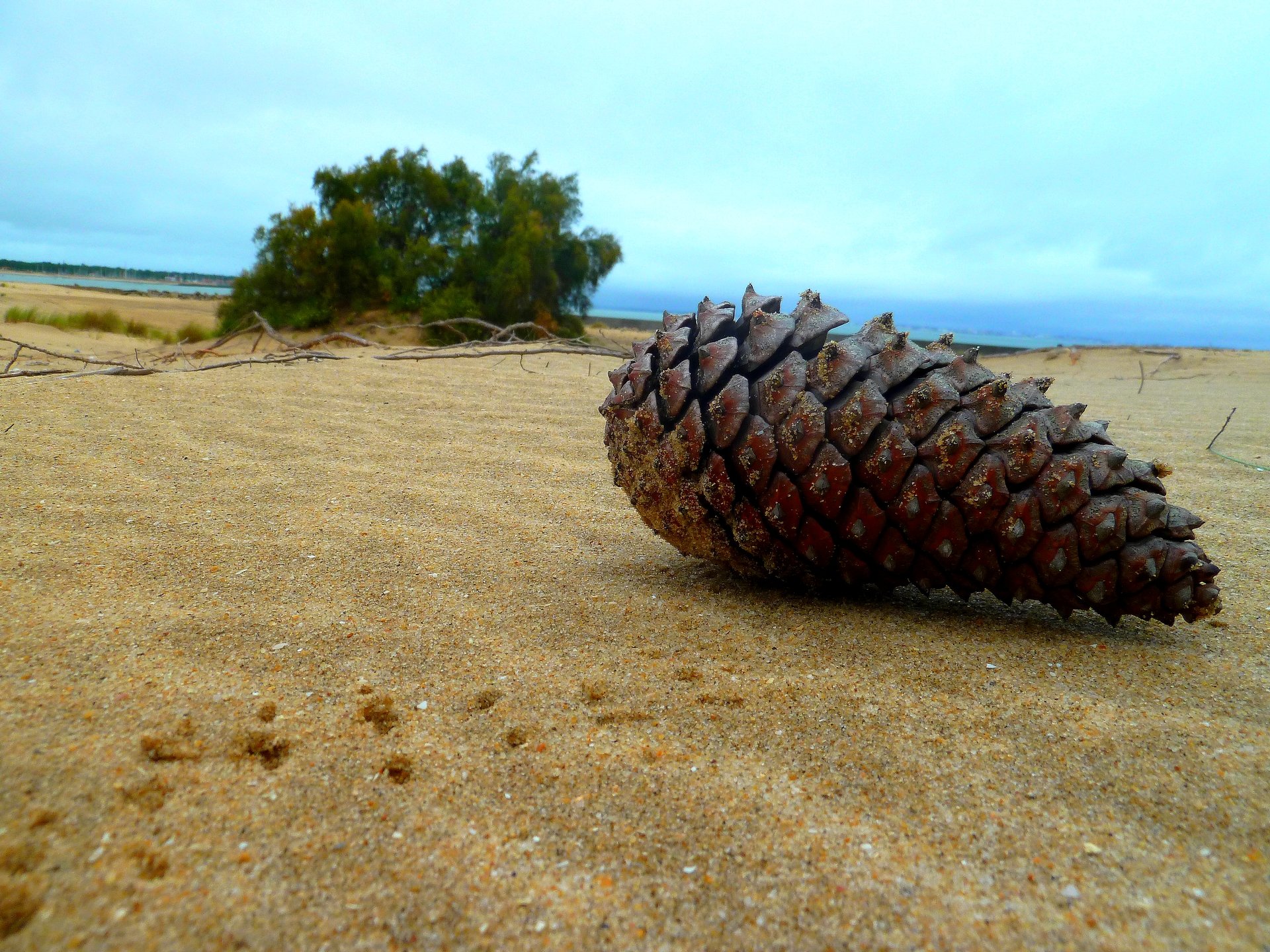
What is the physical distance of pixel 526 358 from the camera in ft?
22.4

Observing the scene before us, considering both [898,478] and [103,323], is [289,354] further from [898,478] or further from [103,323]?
[103,323]

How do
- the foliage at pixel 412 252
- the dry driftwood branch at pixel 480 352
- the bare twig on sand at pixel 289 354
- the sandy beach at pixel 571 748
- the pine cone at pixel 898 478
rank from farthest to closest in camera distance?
the foliage at pixel 412 252, the dry driftwood branch at pixel 480 352, the bare twig on sand at pixel 289 354, the pine cone at pixel 898 478, the sandy beach at pixel 571 748

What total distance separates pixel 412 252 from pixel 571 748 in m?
9.41

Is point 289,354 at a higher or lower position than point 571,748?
higher

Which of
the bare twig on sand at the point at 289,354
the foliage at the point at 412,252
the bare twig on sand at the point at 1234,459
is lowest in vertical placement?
the bare twig on sand at the point at 1234,459

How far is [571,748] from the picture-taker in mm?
1225

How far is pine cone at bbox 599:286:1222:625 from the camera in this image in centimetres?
151

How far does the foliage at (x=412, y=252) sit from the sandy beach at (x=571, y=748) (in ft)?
24.9

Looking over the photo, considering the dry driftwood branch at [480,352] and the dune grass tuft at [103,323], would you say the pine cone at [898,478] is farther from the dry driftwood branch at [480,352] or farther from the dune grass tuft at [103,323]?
the dune grass tuft at [103,323]

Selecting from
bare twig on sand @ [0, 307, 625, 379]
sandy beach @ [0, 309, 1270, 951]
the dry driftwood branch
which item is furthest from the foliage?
sandy beach @ [0, 309, 1270, 951]

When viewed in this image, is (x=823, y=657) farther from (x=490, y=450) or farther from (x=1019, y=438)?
(x=490, y=450)

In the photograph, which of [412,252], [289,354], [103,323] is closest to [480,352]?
[289,354]

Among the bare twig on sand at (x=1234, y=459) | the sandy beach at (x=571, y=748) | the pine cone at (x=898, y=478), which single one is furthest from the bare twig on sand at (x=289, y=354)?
the bare twig on sand at (x=1234, y=459)

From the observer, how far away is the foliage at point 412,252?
30.1 ft
